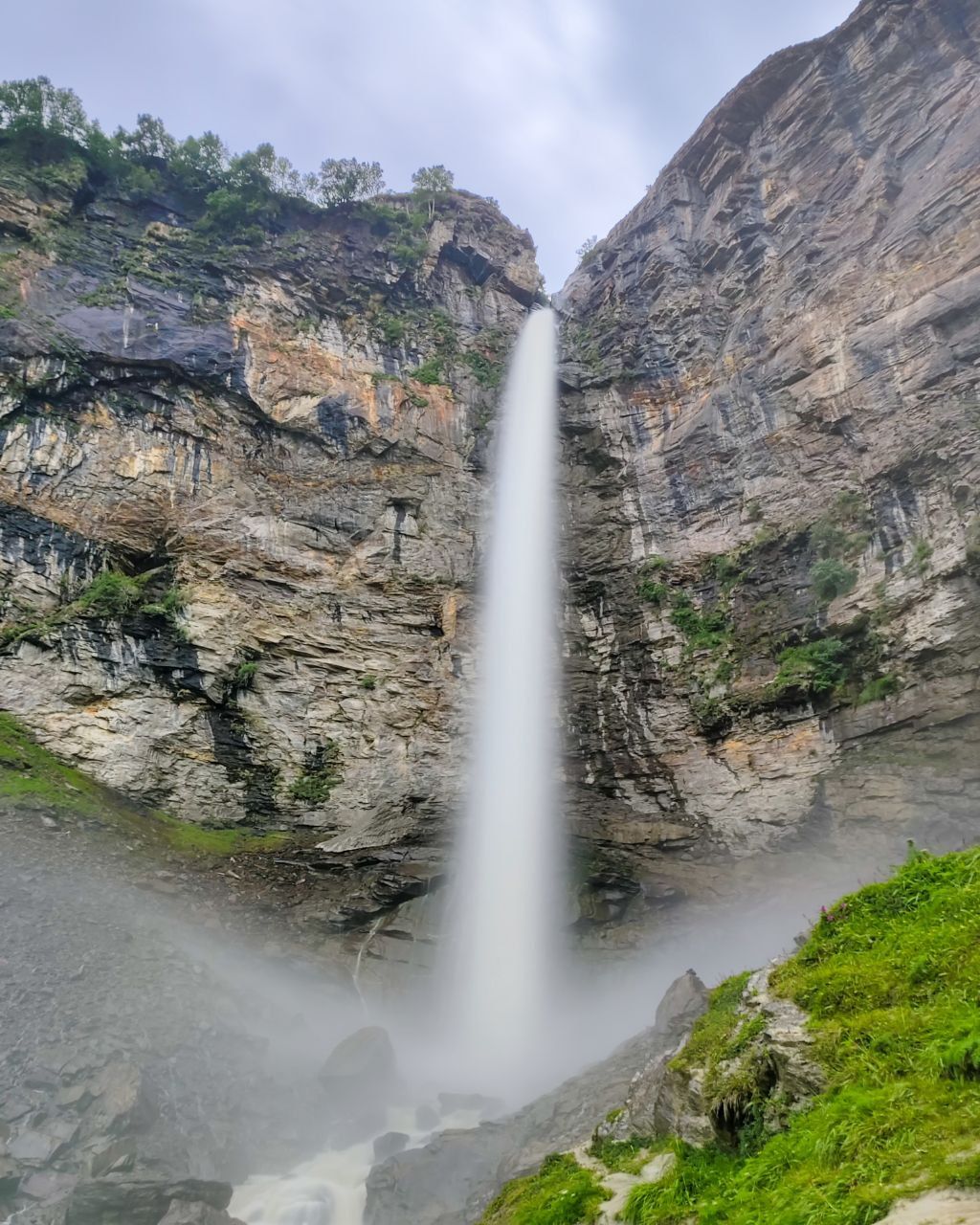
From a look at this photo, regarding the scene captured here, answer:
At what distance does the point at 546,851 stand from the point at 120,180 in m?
28.2

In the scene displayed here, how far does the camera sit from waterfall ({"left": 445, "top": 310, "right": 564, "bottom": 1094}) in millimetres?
15034

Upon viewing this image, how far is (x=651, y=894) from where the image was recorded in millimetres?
16125

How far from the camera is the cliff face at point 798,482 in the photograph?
48.6 feet

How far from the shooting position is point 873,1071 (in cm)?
371

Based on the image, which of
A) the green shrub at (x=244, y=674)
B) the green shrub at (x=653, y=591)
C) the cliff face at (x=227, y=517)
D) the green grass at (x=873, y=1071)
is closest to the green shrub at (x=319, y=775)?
the cliff face at (x=227, y=517)

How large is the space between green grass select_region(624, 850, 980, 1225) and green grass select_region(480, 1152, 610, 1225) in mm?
617

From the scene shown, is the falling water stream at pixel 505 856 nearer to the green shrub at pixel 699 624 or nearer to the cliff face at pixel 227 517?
the cliff face at pixel 227 517

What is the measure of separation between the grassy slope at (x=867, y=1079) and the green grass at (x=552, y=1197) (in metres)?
0.03

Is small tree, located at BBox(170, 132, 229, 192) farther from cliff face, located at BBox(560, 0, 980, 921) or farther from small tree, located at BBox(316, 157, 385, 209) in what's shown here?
cliff face, located at BBox(560, 0, 980, 921)

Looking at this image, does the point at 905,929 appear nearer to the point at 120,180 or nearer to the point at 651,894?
the point at 651,894

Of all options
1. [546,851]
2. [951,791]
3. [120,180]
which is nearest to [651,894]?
[546,851]

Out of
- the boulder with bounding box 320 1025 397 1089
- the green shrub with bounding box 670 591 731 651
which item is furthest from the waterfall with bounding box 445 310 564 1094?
the green shrub with bounding box 670 591 731 651

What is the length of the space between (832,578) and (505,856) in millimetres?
10459

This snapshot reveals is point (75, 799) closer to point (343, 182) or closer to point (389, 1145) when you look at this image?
point (389, 1145)
